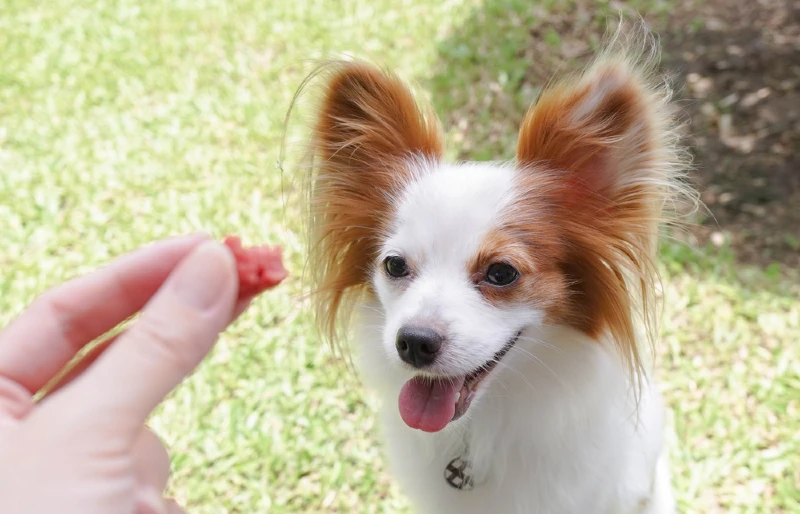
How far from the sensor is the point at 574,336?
1.84 m

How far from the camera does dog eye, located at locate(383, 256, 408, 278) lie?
70.1 inches

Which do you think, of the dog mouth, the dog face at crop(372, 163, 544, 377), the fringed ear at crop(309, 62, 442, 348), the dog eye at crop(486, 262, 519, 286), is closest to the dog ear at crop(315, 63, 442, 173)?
the fringed ear at crop(309, 62, 442, 348)

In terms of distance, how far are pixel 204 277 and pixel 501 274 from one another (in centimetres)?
83

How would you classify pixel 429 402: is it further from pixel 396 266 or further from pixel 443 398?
pixel 396 266

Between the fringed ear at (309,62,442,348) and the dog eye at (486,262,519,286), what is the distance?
0.39 metres

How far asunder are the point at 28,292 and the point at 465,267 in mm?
3172

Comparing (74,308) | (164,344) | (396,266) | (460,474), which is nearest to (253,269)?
(164,344)

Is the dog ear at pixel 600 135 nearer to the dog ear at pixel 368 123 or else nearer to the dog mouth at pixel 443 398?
the dog ear at pixel 368 123

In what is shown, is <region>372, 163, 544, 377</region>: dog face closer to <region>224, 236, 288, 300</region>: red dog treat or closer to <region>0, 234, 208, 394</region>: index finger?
<region>224, 236, 288, 300</region>: red dog treat

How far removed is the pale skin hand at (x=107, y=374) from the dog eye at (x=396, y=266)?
0.53 metres

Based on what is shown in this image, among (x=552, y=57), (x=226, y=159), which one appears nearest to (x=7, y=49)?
(x=226, y=159)

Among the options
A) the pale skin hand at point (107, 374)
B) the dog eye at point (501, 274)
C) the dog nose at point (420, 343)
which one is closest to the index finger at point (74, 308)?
the pale skin hand at point (107, 374)

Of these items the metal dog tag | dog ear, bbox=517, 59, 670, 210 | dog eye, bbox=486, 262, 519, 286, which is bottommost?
the metal dog tag

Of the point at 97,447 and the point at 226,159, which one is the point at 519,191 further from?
the point at 226,159
